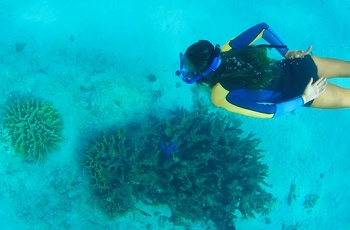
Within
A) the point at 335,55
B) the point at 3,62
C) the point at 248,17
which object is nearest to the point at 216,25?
the point at 248,17

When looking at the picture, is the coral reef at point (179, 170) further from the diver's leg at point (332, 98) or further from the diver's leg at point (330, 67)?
the diver's leg at point (330, 67)

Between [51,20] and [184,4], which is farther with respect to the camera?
[184,4]

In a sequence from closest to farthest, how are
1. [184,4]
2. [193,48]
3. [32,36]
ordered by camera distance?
[193,48] → [32,36] → [184,4]

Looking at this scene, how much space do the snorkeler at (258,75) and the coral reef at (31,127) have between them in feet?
15.9

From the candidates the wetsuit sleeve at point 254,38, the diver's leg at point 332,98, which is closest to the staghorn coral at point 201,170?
the diver's leg at point 332,98

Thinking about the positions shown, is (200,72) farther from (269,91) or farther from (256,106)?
(269,91)

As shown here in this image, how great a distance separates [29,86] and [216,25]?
546 centimetres

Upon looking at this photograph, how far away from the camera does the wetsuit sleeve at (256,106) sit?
13.6ft

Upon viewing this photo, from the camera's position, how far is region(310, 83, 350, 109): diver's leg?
502cm

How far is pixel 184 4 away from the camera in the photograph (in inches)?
357

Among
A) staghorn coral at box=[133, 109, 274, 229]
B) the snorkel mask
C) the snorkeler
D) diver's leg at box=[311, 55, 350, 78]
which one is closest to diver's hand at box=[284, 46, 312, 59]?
the snorkeler

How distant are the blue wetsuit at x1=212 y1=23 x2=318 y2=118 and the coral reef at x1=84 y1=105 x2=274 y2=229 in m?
2.89

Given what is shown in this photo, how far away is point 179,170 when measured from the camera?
23.3ft

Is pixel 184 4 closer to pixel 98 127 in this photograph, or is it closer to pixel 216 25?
pixel 216 25
